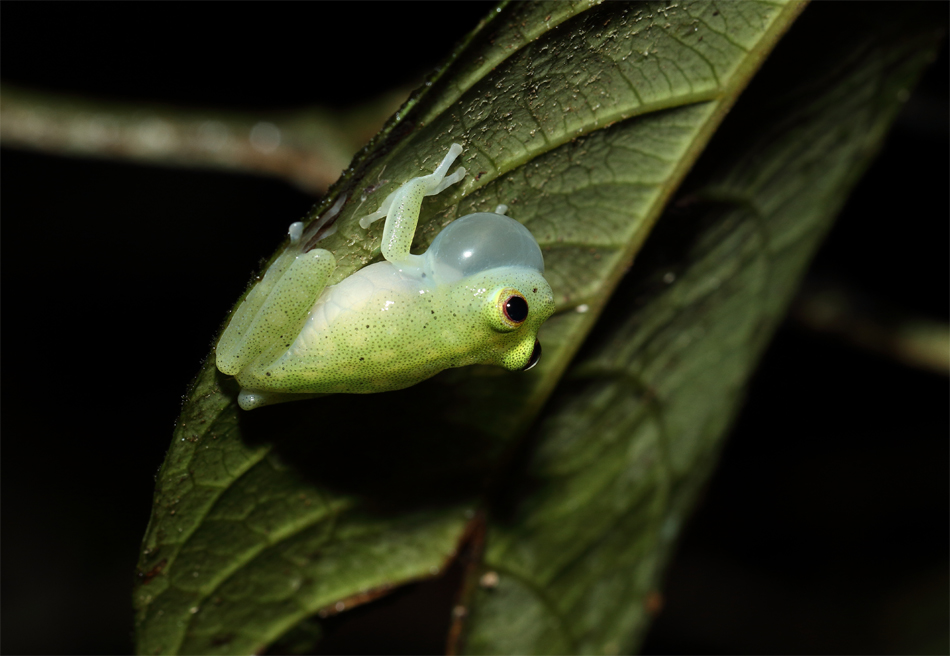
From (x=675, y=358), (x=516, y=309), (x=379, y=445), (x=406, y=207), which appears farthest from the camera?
(x=675, y=358)

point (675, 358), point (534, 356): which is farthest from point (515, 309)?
point (675, 358)

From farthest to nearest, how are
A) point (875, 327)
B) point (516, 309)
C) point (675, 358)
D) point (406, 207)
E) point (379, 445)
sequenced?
1. point (875, 327)
2. point (675, 358)
3. point (379, 445)
4. point (516, 309)
5. point (406, 207)

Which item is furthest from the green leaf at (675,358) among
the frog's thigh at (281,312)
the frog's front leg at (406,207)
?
the frog's thigh at (281,312)

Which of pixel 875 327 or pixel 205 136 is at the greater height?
pixel 205 136

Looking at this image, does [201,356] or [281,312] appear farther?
[201,356]

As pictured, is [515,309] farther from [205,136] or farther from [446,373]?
[205,136]

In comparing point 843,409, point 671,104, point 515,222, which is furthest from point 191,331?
point 843,409

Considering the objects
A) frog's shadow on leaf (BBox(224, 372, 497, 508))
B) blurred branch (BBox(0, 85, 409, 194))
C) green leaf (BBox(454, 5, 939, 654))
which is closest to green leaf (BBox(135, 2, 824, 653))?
frog's shadow on leaf (BBox(224, 372, 497, 508))

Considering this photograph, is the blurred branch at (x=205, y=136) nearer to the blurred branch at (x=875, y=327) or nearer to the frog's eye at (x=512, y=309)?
the frog's eye at (x=512, y=309)
